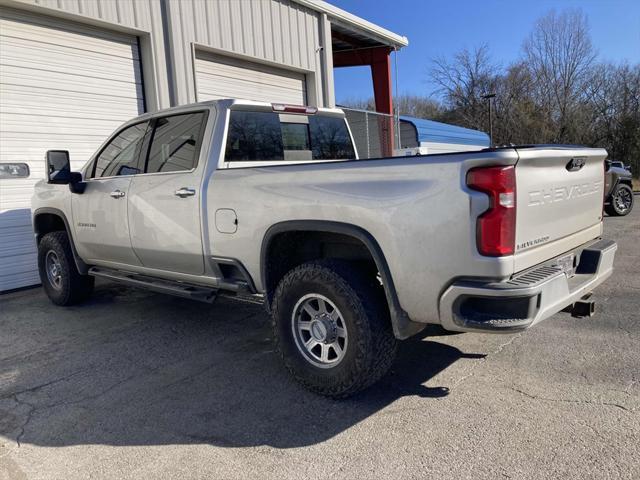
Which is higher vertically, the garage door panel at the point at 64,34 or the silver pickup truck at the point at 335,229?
the garage door panel at the point at 64,34

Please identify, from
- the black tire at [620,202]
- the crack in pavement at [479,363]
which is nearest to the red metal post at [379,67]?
the black tire at [620,202]

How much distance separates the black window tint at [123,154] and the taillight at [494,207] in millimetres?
3258

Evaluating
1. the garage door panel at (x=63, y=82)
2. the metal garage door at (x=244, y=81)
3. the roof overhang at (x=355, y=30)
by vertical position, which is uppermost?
the roof overhang at (x=355, y=30)

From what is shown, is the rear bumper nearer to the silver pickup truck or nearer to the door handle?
the silver pickup truck

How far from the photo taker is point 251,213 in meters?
3.67

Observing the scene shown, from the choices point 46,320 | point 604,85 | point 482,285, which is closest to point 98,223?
point 46,320

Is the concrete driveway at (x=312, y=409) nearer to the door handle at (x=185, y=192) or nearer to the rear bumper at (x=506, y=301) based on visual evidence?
the rear bumper at (x=506, y=301)

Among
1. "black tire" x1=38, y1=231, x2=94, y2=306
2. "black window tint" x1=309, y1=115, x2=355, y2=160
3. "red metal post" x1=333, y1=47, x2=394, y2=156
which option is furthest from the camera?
"red metal post" x1=333, y1=47, x2=394, y2=156

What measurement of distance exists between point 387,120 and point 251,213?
36.0ft

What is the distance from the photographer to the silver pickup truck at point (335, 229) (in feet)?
8.84

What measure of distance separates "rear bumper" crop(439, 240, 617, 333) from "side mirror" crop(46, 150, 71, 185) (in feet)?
13.5

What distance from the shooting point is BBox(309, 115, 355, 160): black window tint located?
5121mm

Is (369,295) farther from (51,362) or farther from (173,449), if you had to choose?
(51,362)

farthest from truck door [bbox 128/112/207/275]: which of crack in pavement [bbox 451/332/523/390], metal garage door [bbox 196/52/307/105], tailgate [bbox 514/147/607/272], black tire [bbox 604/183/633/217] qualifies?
black tire [bbox 604/183/633/217]
